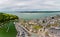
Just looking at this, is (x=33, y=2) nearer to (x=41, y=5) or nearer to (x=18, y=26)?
(x=41, y=5)

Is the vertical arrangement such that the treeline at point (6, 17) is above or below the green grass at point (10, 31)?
above

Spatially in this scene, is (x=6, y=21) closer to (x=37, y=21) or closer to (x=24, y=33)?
(x=24, y=33)

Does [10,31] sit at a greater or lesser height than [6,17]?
lesser

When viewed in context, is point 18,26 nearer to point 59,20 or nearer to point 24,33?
point 24,33

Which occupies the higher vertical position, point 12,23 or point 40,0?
point 40,0

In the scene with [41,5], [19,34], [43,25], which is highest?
[41,5]

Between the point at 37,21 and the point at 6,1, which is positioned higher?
the point at 6,1

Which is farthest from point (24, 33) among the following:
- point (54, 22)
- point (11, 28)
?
point (54, 22)

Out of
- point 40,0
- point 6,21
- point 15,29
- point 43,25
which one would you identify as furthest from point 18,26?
point 40,0

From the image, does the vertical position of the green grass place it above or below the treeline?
below
